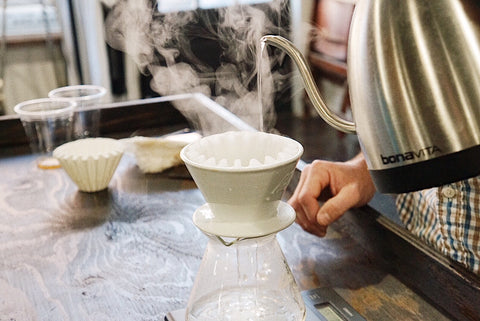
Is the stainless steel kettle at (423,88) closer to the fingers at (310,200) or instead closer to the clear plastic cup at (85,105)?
the fingers at (310,200)

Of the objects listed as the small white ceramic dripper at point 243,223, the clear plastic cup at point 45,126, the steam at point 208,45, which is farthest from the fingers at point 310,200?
the clear plastic cup at point 45,126

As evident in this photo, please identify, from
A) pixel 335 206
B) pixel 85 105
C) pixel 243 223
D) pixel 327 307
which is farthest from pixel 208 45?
pixel 243 223

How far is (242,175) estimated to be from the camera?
777mm

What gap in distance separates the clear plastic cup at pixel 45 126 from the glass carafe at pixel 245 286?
1.15 metres

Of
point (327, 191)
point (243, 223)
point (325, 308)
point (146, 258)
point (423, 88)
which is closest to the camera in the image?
point (423, 88)

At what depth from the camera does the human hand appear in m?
1.30

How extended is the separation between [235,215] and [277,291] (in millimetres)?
171

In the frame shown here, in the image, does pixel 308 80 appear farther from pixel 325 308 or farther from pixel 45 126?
pixel 45 126

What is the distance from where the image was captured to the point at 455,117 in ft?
2.32

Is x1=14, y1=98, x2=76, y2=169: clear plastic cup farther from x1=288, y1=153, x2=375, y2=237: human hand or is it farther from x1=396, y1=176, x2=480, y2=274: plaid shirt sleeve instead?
x1=396, y1=176, x2=480, y2=274: plaid shirt sleeve

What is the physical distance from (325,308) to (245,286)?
198mm

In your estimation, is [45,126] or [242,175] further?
[45,126]

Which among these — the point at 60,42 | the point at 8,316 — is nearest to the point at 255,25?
the point at 8,316

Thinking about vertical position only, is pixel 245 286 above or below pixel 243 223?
below
